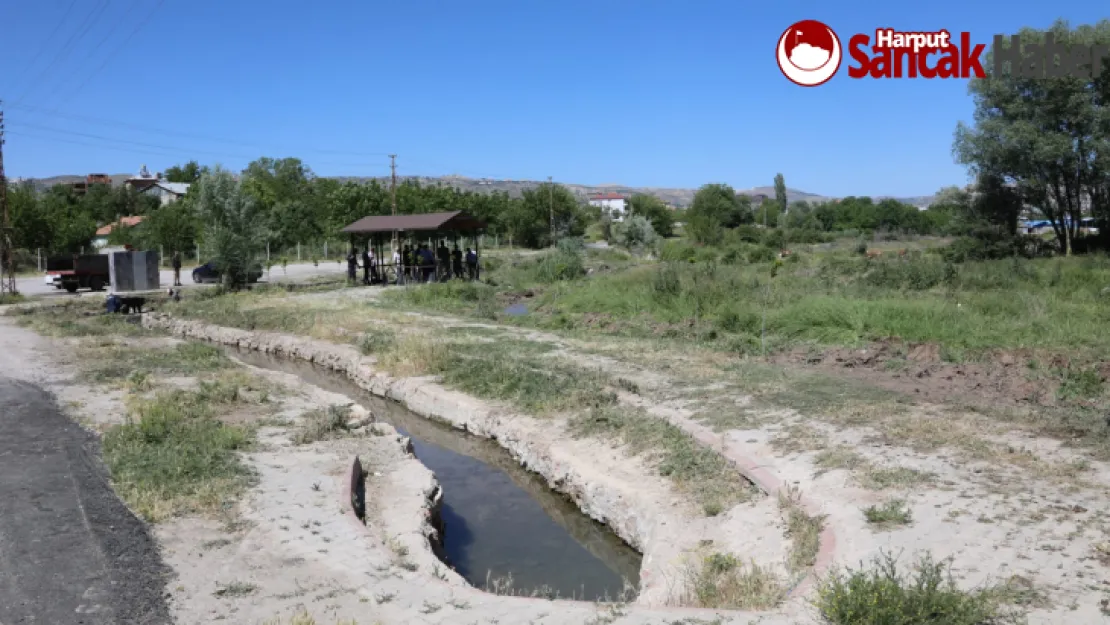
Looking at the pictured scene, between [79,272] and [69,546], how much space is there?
35.1 metres

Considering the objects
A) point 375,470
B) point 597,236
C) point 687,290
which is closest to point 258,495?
point 375,470

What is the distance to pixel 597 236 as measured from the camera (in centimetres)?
10531

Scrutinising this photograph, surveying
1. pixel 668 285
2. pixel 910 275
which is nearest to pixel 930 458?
pixel 668 285

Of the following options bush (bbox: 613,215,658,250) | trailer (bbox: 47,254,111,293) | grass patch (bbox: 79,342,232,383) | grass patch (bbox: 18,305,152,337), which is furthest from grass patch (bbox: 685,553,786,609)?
bush (bbox: 613,215,658,250)

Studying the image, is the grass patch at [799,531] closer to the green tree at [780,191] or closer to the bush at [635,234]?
the bush at [635,234]

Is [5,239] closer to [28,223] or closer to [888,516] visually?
[28,223]

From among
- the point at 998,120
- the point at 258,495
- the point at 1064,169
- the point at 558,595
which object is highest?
the point at 998,120

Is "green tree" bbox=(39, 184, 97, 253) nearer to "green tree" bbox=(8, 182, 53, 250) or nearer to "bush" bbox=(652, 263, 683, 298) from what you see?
"green tree" bbox=(8, 182, 53, 250)

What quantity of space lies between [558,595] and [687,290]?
16955 mm

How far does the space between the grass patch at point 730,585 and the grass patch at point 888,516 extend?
1125 mm

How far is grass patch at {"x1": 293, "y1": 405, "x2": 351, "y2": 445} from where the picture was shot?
11.4 meters

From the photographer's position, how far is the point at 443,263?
1395 inches

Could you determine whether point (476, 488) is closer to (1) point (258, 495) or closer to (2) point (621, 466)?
(2) point (621, 466)

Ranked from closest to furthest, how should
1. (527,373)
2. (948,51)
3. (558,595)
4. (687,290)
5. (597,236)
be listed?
(558,595) < (527,373) < (948,51) < (687,290) < (597,236)
